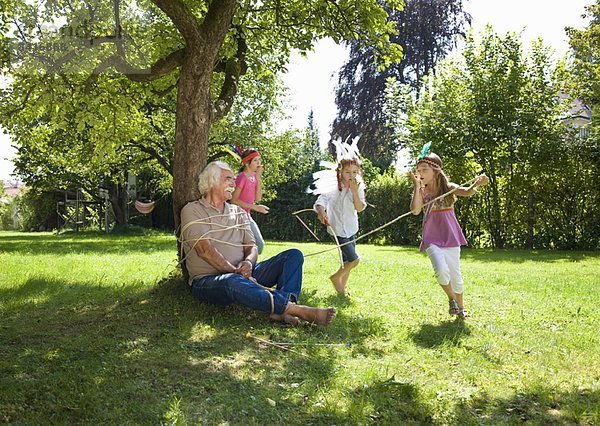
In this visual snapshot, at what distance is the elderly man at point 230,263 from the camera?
4645mm

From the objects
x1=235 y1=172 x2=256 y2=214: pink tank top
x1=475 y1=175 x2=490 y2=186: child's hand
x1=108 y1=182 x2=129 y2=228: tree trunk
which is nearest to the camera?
x1=475 y1=175 x2=490 y2=186: child's hand

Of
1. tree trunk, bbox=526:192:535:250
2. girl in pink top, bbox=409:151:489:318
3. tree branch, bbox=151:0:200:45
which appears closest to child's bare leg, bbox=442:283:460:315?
girl in pink top, bbox=409:151:489:318

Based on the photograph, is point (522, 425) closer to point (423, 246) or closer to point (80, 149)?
point (423, 246)

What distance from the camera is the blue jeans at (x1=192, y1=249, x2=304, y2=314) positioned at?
4.57 metres

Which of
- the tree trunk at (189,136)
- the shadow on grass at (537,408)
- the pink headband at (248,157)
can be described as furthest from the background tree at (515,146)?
the shadow on grass at (537,408)

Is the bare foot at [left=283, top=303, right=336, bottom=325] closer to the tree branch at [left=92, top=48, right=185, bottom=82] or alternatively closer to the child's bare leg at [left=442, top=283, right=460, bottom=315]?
the child's bare leg at [left=442, top=283, right=460, bottom=315]

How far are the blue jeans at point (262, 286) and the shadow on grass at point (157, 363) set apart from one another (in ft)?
0.65

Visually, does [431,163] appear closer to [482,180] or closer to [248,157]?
[482,180]

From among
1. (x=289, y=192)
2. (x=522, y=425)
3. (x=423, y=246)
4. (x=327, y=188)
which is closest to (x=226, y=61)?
(x=327, y=188)

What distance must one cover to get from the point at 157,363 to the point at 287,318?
1.38 m

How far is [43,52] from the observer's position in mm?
8047

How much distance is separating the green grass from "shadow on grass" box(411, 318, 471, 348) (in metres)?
0.02

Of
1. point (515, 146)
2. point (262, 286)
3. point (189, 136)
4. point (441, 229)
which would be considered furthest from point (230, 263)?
point (515, 146)

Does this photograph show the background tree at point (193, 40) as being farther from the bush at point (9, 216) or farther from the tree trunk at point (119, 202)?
the bush at point (9, 216)
